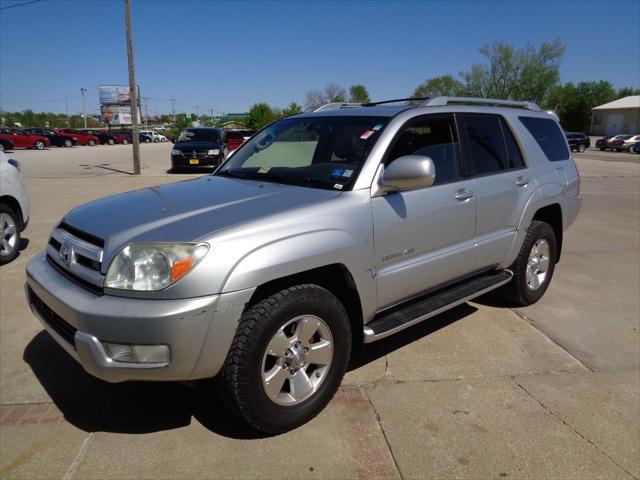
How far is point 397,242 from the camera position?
9.98ft

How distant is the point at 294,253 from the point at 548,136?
342 cm

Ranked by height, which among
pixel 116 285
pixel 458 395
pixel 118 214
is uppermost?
pixel 118 214

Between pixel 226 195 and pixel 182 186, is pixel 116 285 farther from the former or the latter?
pixel 182 186

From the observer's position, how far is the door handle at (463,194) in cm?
347

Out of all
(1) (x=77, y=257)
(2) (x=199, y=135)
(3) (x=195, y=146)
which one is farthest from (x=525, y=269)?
(2) (x=199, y=135)

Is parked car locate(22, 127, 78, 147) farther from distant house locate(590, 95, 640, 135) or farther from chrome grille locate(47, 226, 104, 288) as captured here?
distant house locate(590, 95, 640, 135)

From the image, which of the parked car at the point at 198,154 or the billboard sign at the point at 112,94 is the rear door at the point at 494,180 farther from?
the billboard sign at the point at 112,94

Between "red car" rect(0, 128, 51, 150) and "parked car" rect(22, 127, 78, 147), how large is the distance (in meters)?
1.86

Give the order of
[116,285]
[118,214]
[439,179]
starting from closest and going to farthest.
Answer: [116,285], [118,214], [439,179]

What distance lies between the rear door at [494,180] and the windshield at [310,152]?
3.03 ft

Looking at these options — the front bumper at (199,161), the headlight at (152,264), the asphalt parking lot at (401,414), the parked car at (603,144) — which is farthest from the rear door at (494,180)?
the parked car at (603,144)

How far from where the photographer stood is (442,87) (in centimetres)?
7100

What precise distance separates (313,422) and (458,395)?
968 millimetres

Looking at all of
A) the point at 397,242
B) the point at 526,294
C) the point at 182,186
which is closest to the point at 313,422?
the point at 397,242
